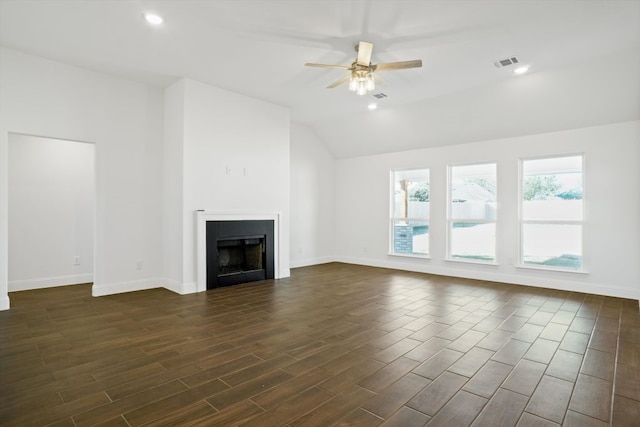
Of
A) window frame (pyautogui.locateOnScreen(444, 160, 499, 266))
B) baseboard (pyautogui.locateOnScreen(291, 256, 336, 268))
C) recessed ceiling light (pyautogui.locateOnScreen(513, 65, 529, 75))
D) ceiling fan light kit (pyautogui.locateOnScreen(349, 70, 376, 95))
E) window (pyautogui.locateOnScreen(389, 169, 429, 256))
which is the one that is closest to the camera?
ceiling fan light kit (pyautogui.locateOnScreen(349, 70, 376, 95))

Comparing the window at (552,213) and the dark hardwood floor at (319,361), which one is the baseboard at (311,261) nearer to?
the dark hardwood floor at (319,361)

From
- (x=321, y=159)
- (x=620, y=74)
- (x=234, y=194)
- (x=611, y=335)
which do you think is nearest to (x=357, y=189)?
(x=321, y=159)

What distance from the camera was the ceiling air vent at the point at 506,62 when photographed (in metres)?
4.19

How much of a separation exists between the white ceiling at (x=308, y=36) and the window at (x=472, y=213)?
1.78 metres

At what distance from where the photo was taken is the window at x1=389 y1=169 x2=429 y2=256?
695 cm

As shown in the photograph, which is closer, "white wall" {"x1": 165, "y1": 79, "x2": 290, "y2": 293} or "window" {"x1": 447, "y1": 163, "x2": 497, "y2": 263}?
"white wall" {"x1": 165, "y1": 79, "x2": 290, "y2": 293}

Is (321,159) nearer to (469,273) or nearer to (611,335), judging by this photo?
(469,273)

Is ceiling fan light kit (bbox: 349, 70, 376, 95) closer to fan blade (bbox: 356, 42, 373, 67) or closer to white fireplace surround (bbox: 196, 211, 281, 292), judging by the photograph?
fan blade (bbox: 356, 42, 373, 67)

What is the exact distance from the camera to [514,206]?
5707 millimetres

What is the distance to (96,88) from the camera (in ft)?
15.5

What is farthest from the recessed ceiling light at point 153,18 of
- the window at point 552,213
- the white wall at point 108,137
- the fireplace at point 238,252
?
the window at point 552,213

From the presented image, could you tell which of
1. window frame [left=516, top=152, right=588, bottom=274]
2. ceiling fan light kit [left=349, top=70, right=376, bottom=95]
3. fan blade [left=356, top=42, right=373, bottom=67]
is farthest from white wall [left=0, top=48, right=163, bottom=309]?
window frame [left=516, top=152, right=588, bottom=274]

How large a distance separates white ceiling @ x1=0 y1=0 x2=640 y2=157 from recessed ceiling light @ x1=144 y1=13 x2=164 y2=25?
0.06 metres

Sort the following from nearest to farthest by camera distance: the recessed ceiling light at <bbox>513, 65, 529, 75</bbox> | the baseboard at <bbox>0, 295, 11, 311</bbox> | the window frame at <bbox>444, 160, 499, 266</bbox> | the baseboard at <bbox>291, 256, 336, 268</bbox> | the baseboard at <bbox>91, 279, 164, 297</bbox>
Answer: the baseboard at <bbox>0, 295, 11, 311</bbox> → the recessed ceiling light at <bbox>513, 65, 529, 75</bbox> → the baseboard at <bbox>91, 279, 164, 297</bbox> → the window frame at <bbox>444, 160, 499, 266</bbox> → the baseboard at <bbox>291, 256, 336, 268</bbox>
